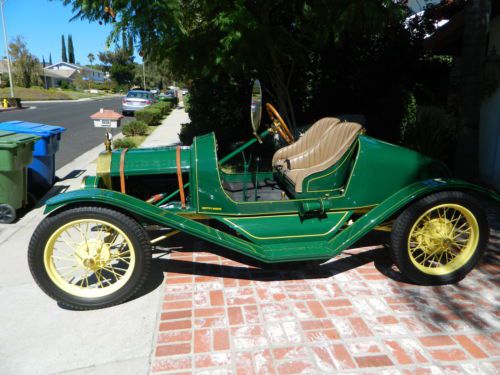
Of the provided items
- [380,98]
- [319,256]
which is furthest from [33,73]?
[319,256]

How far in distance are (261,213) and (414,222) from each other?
4.34 feet

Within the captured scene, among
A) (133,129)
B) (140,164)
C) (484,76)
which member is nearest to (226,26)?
(140,164)

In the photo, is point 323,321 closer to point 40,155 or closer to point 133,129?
point 40,155

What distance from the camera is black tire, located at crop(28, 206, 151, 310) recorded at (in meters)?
2.99

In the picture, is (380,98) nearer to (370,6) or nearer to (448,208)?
(370,6)

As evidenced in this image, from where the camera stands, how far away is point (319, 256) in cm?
329

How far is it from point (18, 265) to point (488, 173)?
23.0 ft

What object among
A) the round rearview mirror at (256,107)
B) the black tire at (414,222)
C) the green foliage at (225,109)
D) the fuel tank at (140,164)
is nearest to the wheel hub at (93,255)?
the fuel tank at (140,164)

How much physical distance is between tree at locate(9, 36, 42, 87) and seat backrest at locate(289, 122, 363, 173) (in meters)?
58.5

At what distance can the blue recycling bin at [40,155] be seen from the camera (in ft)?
20.0

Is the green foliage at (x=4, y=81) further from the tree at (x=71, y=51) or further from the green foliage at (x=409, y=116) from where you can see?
the tree at (x=71, y=51)

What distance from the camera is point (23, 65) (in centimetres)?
5384

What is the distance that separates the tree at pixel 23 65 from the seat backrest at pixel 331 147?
58522 millimetres

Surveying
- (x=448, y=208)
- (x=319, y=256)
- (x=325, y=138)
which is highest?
(x=325, y=138)
